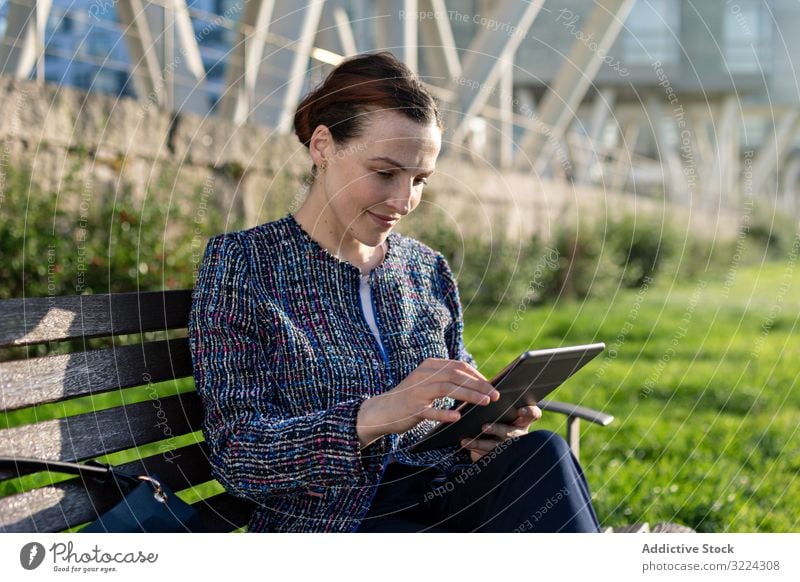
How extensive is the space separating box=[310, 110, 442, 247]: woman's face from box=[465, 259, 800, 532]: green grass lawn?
1276 millimetres

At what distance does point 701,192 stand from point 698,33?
690 centimetres

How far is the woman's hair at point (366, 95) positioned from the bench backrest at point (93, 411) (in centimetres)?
51

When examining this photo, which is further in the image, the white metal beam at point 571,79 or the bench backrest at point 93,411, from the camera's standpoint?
the white metal beam at point 571,79

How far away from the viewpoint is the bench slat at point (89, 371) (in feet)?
5.69

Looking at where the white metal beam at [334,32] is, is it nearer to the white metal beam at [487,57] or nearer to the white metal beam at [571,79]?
the white metal beam at [487,57]

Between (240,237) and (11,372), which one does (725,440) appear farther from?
(11,372)

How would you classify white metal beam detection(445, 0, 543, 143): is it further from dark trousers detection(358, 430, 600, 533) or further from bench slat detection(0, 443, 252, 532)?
bench slat detection(0, 443, 252, 532)

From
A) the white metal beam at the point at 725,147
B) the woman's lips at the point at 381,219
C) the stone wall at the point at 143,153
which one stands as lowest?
the white metal beam at the point at 725,147

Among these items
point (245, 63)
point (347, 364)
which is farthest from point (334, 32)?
point (347, 364)

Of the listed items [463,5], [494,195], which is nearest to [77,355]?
[494,195]

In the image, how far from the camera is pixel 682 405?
5.57 m

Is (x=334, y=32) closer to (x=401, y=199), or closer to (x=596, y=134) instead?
(x=401, y=199)

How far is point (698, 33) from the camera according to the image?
92.5ft

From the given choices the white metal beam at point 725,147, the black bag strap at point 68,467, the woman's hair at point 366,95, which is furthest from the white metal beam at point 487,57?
the white metal beam at point 725,147
